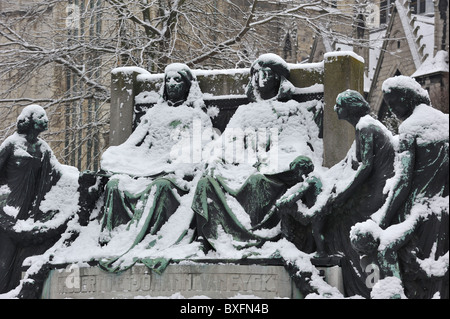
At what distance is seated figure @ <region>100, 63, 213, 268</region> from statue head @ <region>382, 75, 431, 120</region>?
2453 millimetres

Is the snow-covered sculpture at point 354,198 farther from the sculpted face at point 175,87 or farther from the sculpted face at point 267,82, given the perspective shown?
the sculpted face at point 175,87

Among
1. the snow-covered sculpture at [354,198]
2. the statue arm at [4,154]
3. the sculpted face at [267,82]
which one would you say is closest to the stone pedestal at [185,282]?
the snow-covered sculpture at [354,198]

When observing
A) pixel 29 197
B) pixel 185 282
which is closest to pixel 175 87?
pixel 29 197

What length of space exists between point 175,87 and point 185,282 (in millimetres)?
2555

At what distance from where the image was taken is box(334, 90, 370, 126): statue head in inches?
413

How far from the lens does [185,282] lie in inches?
408

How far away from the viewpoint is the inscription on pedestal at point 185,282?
1020cm

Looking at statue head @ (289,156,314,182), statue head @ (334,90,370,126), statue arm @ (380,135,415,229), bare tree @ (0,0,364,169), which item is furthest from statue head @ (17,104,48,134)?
bare tree @ (0,0,364,169)

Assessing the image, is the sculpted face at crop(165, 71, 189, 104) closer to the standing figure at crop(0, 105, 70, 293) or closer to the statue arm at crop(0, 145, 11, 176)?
the standing figure at crop(0, 105, 70, 293)

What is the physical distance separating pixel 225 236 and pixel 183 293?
2.32 feet

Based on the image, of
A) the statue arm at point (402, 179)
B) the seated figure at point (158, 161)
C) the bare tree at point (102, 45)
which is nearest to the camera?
the statue arm at point (402, 179)

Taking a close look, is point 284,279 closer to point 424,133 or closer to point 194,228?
point 194,228

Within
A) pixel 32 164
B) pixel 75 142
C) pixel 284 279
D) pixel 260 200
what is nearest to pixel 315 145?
pixel 260 200

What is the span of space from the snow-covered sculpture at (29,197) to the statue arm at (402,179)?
11.6 ft
